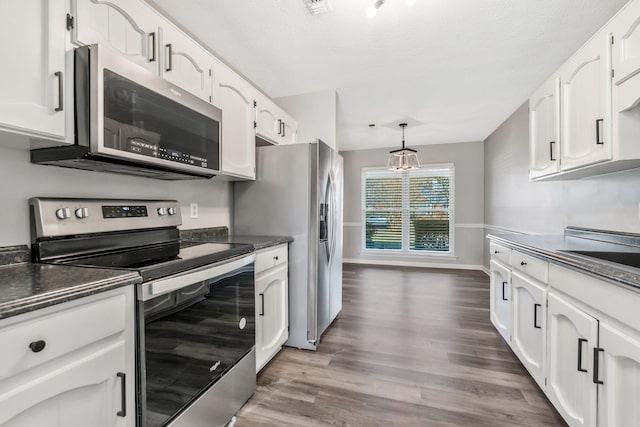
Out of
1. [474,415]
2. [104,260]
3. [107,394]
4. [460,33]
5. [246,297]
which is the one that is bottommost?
[474,415]

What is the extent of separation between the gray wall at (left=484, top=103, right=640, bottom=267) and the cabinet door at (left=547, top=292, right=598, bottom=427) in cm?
93

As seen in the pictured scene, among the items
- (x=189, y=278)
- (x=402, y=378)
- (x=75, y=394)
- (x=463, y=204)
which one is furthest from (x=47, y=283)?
(x=463, y=204)

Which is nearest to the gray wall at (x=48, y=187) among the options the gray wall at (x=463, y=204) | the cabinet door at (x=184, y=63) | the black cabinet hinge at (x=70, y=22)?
the black cabinet hinge at (x=70, y=22)

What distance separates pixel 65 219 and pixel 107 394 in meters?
0.79

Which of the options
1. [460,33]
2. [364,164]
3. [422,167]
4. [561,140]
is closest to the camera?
[561,140]

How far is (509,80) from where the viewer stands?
2920 mm

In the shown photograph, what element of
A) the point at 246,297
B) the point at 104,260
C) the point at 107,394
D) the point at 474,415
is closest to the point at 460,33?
the point at 246,297

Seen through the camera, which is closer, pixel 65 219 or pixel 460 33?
pixel 65 219

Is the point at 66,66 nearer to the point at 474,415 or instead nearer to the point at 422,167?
the point at 474,415

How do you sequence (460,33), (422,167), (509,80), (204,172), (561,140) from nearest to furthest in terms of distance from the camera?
(204,172), (561,140), (460,33), (509,80), (422,167)

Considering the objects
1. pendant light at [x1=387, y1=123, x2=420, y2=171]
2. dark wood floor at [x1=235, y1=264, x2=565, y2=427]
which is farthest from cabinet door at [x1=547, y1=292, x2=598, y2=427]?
pendant light at [x1=387, y1=123, x2=420, y2=171]

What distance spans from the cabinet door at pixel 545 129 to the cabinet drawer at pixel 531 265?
2.13 ft

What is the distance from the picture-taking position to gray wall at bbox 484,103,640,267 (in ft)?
6.40

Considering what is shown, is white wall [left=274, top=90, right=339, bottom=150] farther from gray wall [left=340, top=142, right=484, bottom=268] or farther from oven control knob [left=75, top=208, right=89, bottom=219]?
gray wall [left=340, top=142, right=484, bottom=268]
